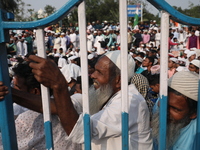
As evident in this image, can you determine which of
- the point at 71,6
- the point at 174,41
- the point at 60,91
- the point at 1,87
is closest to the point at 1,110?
the point at 1,87

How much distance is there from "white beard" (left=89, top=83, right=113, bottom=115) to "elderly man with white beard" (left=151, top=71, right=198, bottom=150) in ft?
1.19

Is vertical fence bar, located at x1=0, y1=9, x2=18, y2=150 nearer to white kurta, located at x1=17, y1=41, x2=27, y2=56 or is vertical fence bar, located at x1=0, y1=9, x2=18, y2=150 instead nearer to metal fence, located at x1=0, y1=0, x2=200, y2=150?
metal fence, located at x1=0, y1=0, x2=200, y2=150

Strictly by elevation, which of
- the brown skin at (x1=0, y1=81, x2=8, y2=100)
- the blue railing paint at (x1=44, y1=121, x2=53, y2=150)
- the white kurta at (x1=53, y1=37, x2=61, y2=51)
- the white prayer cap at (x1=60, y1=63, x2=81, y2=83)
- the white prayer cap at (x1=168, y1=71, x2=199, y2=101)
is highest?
the white kurta at (x1=53, y1=37, x2=61, y2=51)

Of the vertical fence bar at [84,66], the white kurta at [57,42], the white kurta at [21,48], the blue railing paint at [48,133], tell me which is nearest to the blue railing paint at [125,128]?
the vertical fence bar at [84,66]

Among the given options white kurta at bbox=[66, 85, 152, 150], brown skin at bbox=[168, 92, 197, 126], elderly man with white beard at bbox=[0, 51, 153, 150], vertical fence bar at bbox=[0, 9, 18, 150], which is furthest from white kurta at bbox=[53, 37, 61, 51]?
vertical fence bar at bbox=[0, 9, 18, 150]

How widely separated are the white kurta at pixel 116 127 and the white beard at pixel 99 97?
0.54 feet

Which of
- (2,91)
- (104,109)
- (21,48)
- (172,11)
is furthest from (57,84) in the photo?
(21,48)

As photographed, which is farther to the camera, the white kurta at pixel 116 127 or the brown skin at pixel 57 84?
the white kurta at pixel 116 127

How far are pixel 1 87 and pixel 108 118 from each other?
1.88ft

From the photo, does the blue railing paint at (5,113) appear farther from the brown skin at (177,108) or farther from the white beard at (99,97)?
the brown skin at (177,108)

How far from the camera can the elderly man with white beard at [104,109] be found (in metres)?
1.21

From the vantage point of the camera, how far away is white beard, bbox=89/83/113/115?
1.73 m

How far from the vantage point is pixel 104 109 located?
144 centimetres

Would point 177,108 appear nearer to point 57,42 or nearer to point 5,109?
point 5,109
